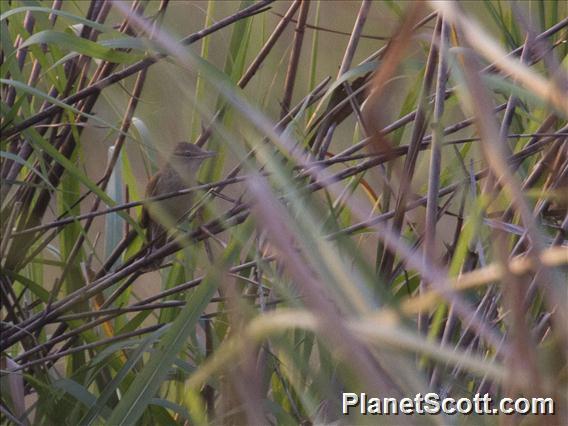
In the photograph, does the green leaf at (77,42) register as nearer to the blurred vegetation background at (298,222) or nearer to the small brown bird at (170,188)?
the blurred vegetation background at (298,222)

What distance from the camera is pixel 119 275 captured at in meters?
1.81

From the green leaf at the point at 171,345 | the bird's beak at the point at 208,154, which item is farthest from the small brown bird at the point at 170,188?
the green leaf at the point at 171,345

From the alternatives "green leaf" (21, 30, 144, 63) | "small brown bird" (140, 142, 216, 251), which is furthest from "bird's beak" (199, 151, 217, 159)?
"green leaf" (21, 30, 144, 63)

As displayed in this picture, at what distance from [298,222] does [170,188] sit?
2.06 meters

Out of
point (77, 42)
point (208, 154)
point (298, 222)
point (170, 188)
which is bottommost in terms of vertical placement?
point (170, 188)

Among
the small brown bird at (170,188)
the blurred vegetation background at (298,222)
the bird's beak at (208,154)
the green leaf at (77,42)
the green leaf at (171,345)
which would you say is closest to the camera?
the blurred vegetation background at (298,222)

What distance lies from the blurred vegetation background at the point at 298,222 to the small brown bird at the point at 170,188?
42 mm

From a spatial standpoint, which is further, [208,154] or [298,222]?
[208,154]

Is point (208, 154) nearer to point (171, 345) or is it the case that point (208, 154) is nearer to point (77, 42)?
point (77, 42)

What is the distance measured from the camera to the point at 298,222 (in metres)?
0.93

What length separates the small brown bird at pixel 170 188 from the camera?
1.84m

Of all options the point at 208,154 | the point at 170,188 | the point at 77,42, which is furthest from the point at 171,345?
the point at 170,188

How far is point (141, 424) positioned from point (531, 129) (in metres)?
0.92

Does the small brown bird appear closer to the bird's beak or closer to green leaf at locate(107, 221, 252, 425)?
the bird's beak
